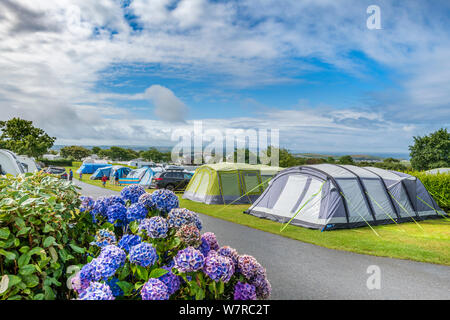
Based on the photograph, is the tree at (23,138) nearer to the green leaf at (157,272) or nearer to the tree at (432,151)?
the green leaf at (157,272)

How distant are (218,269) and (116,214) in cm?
116

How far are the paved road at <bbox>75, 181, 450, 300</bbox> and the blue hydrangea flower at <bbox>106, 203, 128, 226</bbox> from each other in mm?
2409

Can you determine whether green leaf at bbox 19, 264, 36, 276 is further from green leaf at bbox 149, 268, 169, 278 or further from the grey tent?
the grey tent

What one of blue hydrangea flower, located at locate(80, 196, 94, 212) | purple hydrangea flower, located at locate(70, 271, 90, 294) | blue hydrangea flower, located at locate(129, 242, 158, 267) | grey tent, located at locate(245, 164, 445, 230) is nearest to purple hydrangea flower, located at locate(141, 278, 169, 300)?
blue hydrangea flower, located at locate(129, 242, 158, 267)

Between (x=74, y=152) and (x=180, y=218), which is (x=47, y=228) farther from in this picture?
(x=74, y=152)

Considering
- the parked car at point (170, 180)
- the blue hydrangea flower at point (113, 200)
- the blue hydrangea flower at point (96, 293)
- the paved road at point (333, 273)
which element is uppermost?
the blue hydrangea flower at point (113, 200)

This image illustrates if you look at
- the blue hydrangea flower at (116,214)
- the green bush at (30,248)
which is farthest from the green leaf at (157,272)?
the blue hydrangea flower at (116,214)

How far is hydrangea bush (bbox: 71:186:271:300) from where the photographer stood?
2008mm

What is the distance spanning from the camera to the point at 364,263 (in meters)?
5.78

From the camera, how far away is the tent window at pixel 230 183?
1434 centimetres

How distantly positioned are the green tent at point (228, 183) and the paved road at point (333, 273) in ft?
22.1

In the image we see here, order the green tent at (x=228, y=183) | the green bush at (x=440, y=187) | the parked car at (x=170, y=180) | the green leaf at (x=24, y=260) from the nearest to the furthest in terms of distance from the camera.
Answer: the green leaf at (x=24, y=260)
the green bush at (x=440, y=187)
the green tent at (x=228, y=183)
the parked car at (x=170, y=180)
